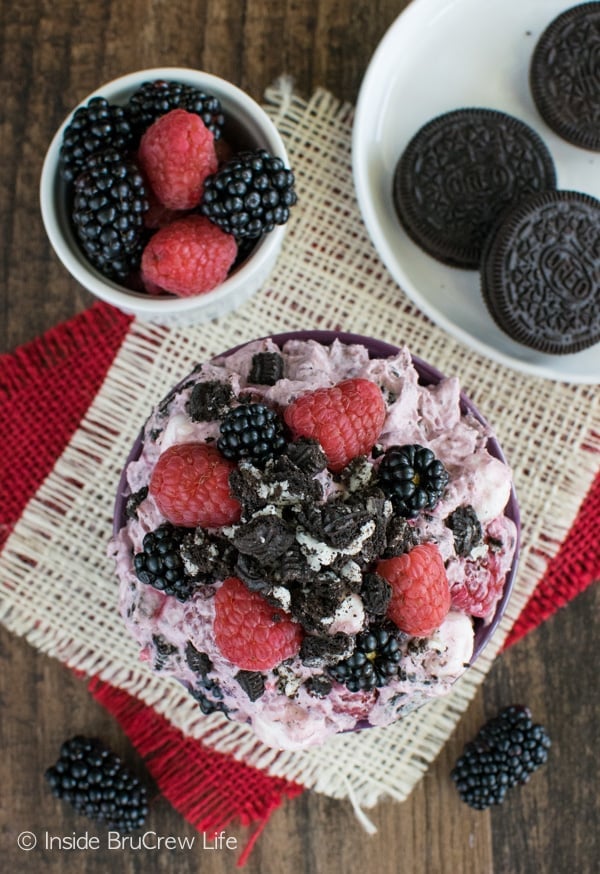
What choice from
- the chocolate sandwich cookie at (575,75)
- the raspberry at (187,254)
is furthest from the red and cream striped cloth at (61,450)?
the chocolate sandwich cookie at (575,75)

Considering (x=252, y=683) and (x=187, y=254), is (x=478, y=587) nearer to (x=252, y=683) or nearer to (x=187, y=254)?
(x=252, y=683)

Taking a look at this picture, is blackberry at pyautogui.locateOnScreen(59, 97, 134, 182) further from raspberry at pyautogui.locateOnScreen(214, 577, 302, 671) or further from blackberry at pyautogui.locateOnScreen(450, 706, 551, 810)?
blackberry at pyautogui.locateOnScreen(450, 706, 551, 810)

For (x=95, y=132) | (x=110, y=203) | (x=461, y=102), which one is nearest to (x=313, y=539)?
(x=110, y=203)

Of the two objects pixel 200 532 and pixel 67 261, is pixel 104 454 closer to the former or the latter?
pixel 67 261

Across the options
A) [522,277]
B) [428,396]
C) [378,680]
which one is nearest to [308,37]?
[522,277]

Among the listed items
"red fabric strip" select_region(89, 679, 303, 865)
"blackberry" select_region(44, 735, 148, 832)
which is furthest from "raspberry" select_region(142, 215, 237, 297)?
"blackberry" select_region(44, 735, 148, 832)

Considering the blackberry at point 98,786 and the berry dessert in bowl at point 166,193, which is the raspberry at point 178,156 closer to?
the berry dessert in bowl at point 166,193
